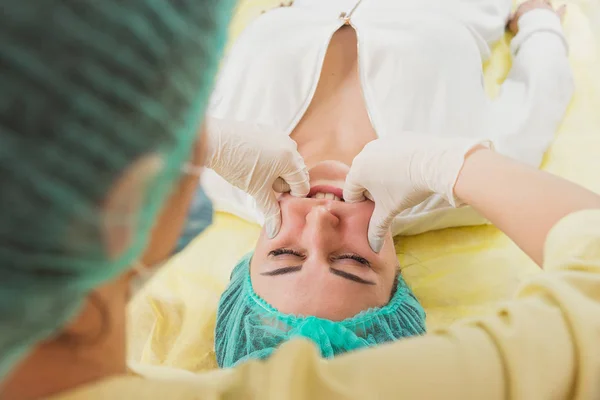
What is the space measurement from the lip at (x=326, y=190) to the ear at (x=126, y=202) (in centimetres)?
82

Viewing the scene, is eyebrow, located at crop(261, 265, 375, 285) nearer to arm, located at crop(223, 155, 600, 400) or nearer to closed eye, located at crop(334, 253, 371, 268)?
closed eye, located at crop(334, 253, 371, 268)

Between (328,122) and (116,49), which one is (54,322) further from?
(328,122)

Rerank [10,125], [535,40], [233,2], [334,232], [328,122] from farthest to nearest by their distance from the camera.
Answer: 1. [535,40]
2. [328,122]
3. [334,232]
4. [233,2]
5. [10,125]

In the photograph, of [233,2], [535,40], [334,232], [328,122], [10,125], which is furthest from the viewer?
[535,40]

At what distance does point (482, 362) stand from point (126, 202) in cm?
38

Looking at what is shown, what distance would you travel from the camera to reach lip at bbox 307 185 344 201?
3.85 feet

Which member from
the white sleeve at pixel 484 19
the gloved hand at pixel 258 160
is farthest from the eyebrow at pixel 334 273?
the white sleeve at pixel 484 19

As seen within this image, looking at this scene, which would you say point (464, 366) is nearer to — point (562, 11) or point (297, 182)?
point (297, 182)

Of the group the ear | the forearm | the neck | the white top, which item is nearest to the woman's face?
the white top

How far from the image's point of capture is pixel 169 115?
368 mm

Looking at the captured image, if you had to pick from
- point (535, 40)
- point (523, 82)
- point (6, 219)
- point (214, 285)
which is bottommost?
point (214, 285)

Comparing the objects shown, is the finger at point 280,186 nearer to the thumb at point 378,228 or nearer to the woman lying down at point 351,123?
the woman lying down at point 351,123

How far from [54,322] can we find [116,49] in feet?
0.66

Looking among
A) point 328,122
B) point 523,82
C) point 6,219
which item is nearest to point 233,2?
point 6,219
